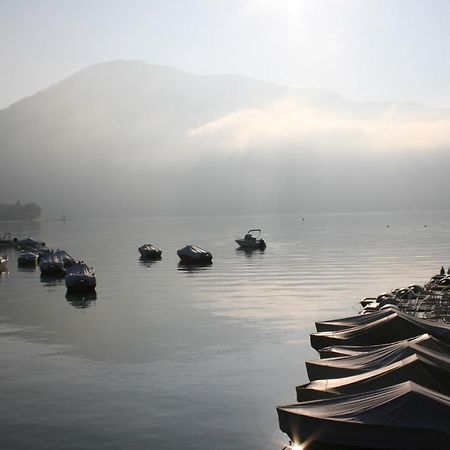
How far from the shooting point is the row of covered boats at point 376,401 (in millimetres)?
18594

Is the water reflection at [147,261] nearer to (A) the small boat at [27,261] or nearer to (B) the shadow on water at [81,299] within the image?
(A) the small boat at [27,261]

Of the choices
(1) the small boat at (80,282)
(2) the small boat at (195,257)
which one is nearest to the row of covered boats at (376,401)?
(1) the small boat at (80,282)

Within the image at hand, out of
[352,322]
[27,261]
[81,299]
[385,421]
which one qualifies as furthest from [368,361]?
[27,261]

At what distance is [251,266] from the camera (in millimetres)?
112562

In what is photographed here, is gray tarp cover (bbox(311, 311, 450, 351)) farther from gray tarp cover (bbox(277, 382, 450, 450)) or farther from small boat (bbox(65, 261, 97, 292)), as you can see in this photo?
small boat (bbox(65, 261, 97, 292))

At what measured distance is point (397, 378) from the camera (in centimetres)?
2212

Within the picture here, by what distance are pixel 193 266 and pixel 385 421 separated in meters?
95.5

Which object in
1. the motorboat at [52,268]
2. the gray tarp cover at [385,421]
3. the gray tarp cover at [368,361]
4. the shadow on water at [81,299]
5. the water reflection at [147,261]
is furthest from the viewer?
the water reflection at [147,261]

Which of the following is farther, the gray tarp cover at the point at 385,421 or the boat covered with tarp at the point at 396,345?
the boat covered with tarp at the point at 396,345

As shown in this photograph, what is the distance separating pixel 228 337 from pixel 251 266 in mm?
65491

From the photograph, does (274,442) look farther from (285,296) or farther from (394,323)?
(285,296)

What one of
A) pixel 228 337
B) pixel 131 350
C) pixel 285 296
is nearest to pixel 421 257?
pixel 285 296

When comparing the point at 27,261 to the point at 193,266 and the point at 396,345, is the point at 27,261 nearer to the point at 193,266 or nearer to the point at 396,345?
the point at 193,266

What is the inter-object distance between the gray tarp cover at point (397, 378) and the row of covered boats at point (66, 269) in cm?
5635
